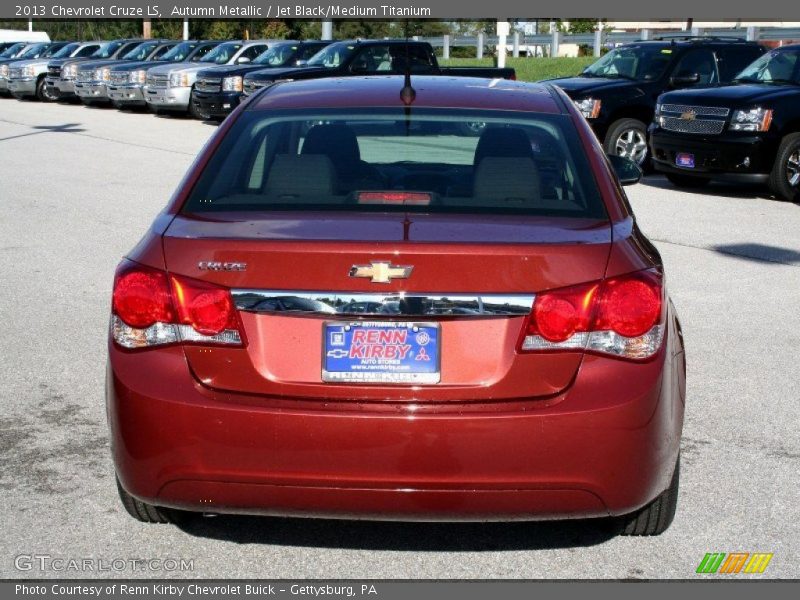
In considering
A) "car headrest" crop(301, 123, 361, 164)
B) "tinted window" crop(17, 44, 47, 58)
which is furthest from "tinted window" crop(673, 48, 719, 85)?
"tinted window" crop(17, 44, 47, 58)

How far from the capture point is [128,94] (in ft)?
100

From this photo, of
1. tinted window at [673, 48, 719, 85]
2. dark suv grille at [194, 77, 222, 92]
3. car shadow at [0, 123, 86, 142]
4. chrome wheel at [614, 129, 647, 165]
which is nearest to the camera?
chrome wheel at [614, 129, 647, 165]

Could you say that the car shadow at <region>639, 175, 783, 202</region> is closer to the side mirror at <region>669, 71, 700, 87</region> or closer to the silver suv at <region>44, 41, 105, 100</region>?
the side mirror at <region>669, 71, 700, 87</region>

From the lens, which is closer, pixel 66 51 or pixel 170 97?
pixel 170 97

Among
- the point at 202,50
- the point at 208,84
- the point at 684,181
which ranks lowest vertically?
the point at 202,50

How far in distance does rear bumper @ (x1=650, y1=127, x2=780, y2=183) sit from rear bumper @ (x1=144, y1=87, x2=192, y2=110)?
15.7 meters

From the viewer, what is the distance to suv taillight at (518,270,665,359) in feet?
11.9

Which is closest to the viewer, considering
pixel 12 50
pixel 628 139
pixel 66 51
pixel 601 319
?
pixel 601 319

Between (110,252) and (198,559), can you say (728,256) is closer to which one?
(110,252)

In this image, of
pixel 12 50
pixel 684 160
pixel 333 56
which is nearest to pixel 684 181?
pixel 684 160

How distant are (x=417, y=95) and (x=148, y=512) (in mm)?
1881

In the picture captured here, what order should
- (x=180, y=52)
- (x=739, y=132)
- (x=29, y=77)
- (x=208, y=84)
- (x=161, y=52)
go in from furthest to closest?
(x=29, y=77) < (x=161, y=52) < (x=180, y=52) < (x=208, y=84) < (x=739, y=132)

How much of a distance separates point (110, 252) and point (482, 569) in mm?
6989
